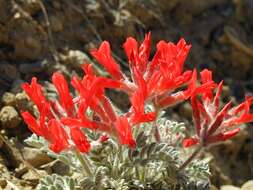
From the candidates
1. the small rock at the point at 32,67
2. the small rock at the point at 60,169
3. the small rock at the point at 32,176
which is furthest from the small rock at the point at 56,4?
the small rock at the point at 32,176

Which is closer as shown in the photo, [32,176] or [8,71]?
[32,176]

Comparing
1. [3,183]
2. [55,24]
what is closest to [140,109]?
[3,183]

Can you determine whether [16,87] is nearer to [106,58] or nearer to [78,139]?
[106,58]

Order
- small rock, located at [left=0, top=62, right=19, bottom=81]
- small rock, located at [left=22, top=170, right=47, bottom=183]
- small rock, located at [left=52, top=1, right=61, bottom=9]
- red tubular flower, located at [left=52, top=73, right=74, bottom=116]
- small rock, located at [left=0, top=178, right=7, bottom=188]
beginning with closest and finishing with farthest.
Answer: red tubular flower, located at [left=52, top=73, right=74, bottom=116]
small rock, located at [left=0, top=178, right=7, bottom=188]
small rock, located at [left=22, top=170, right=47, bottom=183]
small rock, located at [left=0, top=62, right=19, bottom=81]
small rock, located at [left=52, top=1, right=61, bottom=9]

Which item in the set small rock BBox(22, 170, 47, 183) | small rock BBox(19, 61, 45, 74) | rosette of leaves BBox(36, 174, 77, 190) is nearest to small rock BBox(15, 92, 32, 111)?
small rock BBox(19, 61, 45, 74)

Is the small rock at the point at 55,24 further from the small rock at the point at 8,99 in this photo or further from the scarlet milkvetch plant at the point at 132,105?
the scarlet milkvetch plant at the point at 132,105

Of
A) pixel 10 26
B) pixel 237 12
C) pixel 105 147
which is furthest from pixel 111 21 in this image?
pixel 105 147

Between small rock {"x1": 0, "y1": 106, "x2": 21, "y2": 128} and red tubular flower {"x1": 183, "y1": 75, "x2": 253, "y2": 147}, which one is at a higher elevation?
small rock {"x1": 0, "y1": 106, "x2": 21, "y2": 128}

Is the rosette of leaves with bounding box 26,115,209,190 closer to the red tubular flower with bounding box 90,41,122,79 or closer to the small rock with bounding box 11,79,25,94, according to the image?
the red tubular flower with bounding box 90,41,122,79

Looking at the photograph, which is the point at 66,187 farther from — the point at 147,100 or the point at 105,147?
the point at 147,100
